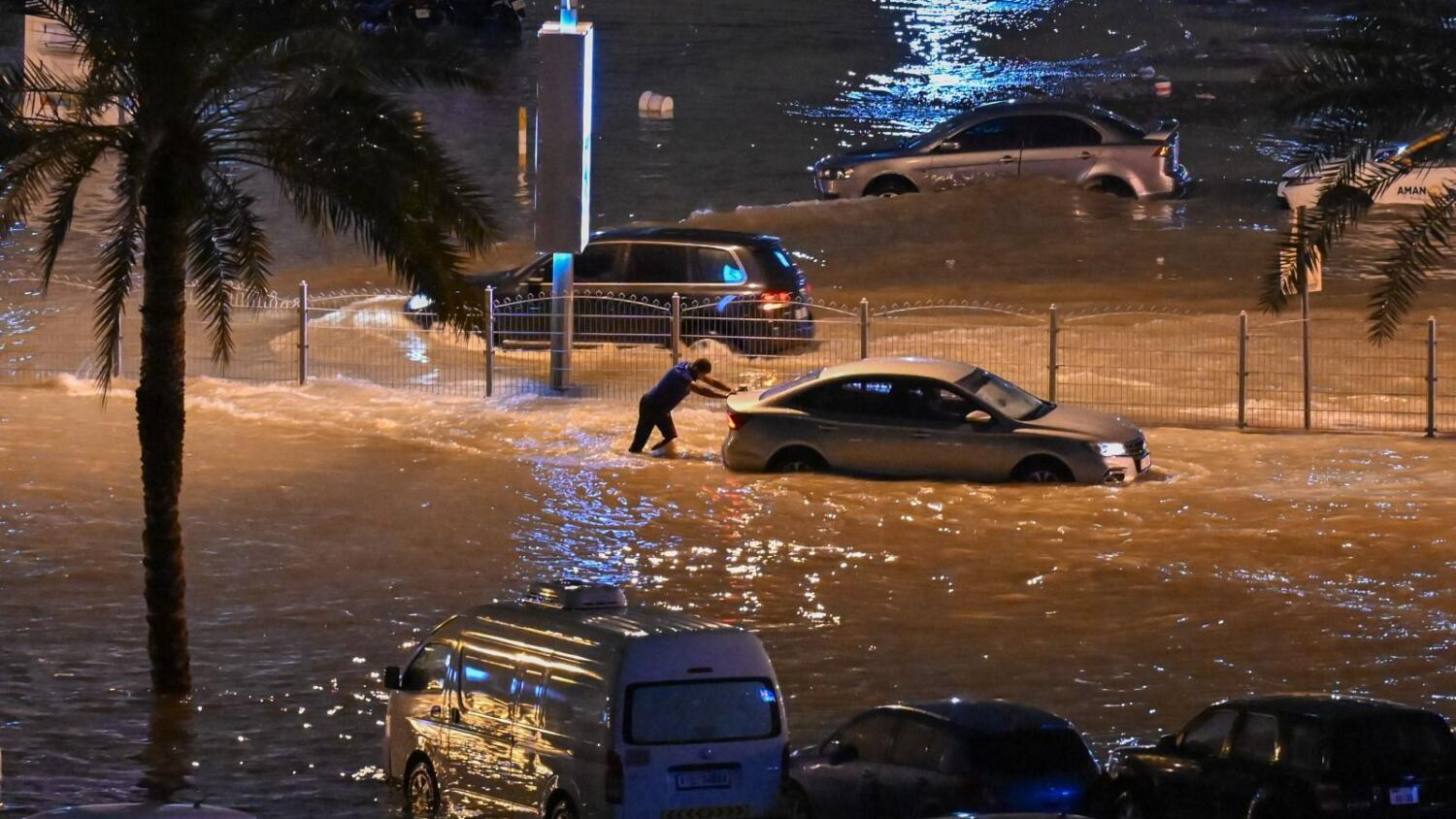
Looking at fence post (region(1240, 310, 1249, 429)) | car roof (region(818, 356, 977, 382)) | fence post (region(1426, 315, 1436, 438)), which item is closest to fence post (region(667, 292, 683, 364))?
car roof (region(818, 356, 977, 382))

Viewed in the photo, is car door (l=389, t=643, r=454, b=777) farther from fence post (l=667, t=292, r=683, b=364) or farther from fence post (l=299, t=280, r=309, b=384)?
fence post (l=299, t=280, r=309, b=384)

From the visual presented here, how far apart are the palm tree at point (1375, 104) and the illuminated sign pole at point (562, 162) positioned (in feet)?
37.1

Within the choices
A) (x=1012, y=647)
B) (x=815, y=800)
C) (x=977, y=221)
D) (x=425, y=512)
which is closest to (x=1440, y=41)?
(x=1012, y=647)

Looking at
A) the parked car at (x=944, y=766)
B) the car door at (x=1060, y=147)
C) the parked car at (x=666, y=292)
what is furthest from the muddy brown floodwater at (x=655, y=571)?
the car door at (x=1060, y=147)

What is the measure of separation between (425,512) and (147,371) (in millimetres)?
5564

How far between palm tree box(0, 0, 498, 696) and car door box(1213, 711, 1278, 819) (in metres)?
6.03

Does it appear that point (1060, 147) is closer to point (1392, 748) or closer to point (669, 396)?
point (669, 396)

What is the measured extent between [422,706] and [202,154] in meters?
4.16

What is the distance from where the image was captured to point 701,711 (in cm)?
1012

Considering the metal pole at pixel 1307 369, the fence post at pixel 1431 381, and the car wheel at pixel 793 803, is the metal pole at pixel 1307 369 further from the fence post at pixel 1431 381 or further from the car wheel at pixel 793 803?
the car wheel at pixel 793 803

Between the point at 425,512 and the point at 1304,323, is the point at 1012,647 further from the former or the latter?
the point at 1304,323

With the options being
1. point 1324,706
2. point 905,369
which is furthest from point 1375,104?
point 905,369

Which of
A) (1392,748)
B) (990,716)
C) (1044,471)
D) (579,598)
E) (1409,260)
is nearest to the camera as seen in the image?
(1392,748)

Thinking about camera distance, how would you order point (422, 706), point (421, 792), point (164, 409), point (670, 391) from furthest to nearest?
point (670, 391) → point (164, 409) → point (422, 706) → point (421, 792)
